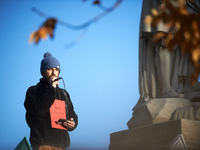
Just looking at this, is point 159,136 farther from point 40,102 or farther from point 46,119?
point 40,102

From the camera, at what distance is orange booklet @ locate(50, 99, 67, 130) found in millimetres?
5426

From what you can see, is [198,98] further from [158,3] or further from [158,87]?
[158,3]

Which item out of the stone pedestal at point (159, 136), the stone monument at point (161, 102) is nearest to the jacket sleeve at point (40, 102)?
the stone pedestal at point (159, 136)

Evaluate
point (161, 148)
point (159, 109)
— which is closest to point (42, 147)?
point (161, 148)

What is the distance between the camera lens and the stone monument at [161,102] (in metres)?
6.33

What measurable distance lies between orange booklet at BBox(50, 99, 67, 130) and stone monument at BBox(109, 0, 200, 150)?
5.32 feet

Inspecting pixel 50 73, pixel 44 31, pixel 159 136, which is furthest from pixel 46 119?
pixel 44 31

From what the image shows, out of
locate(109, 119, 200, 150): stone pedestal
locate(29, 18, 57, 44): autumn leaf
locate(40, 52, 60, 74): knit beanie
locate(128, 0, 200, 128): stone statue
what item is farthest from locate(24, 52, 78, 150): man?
locate(29, 18, 57, 44): autumn leaf

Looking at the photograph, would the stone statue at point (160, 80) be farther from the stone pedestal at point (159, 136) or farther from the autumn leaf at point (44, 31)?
the autumn leaf at point (44, 31)

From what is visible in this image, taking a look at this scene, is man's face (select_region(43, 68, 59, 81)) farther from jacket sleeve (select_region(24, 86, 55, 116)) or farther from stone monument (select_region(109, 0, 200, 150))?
stone monument (select_region(109, 0, 200, 150))

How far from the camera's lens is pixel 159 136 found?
21.4ft

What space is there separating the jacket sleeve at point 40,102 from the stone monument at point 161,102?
1.85m

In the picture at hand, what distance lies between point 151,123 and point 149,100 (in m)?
0.54

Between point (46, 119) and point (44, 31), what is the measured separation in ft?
8.55
